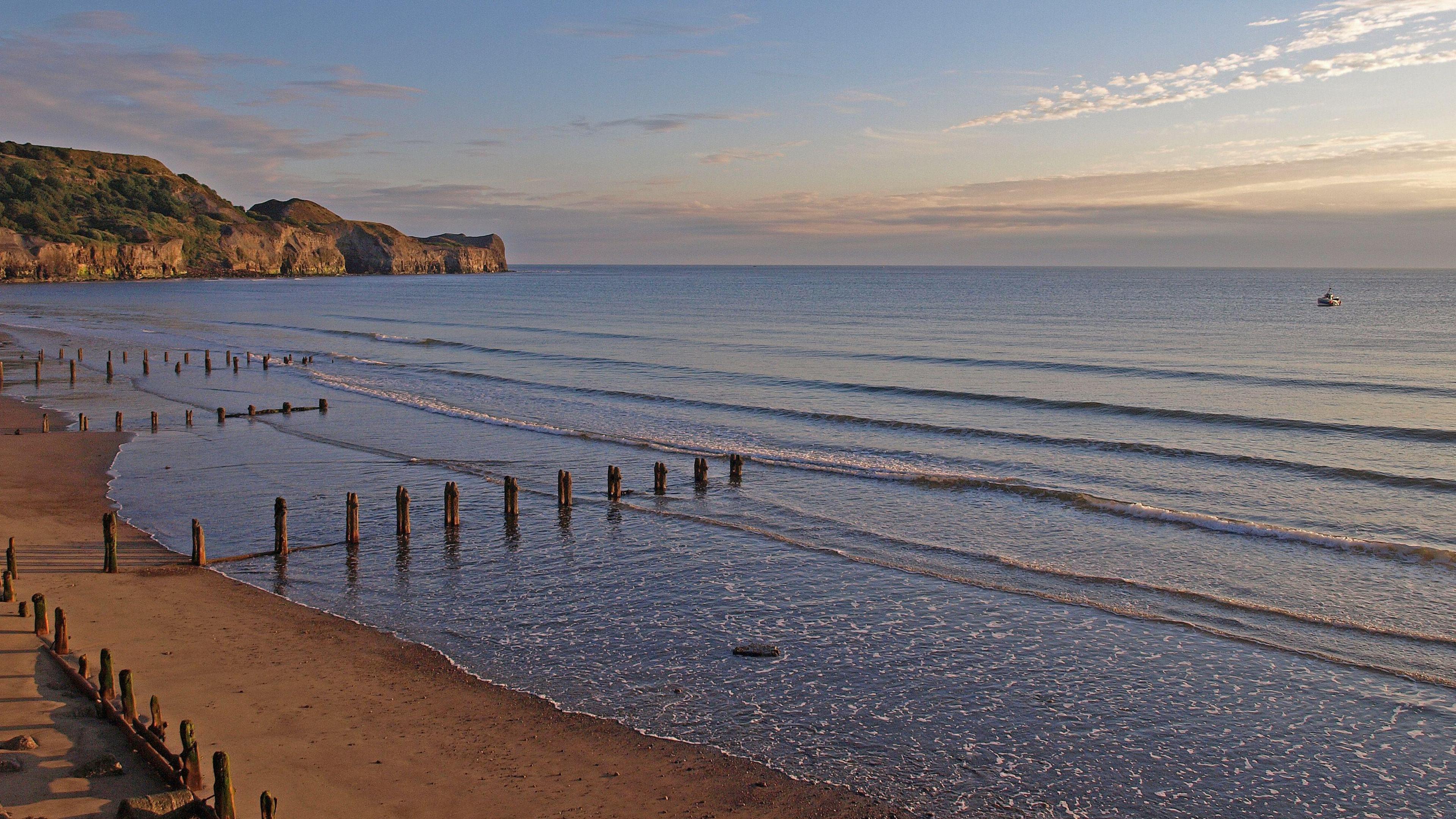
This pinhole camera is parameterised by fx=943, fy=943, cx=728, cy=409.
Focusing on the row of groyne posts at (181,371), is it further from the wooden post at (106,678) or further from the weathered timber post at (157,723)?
the weathered timber post at (157,723)

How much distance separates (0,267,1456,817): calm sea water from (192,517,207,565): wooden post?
3.68 feet

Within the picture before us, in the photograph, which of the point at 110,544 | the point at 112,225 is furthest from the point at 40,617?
the point at 112,225

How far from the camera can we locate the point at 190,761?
8734 mm

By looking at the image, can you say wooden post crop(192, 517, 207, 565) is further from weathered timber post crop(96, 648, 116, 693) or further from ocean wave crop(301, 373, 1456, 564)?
ocean wave crop(301, 373, 1456, 564)

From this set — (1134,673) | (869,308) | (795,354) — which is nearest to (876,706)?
(1134,673)

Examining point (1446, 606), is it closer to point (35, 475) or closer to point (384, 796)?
point (384, 796)

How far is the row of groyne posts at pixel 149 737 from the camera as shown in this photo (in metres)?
8.05

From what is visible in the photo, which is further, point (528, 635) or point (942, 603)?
point (942, 603)

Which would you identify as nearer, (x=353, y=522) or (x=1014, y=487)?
(x=353, y=522)

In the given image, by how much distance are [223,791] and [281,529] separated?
10.4 metres

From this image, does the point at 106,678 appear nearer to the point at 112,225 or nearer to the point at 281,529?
the point at 281,529

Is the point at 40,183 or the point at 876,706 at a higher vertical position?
the point at 40,183

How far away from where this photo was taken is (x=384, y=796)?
9242 millimetres

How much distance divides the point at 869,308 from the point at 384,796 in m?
94.1
